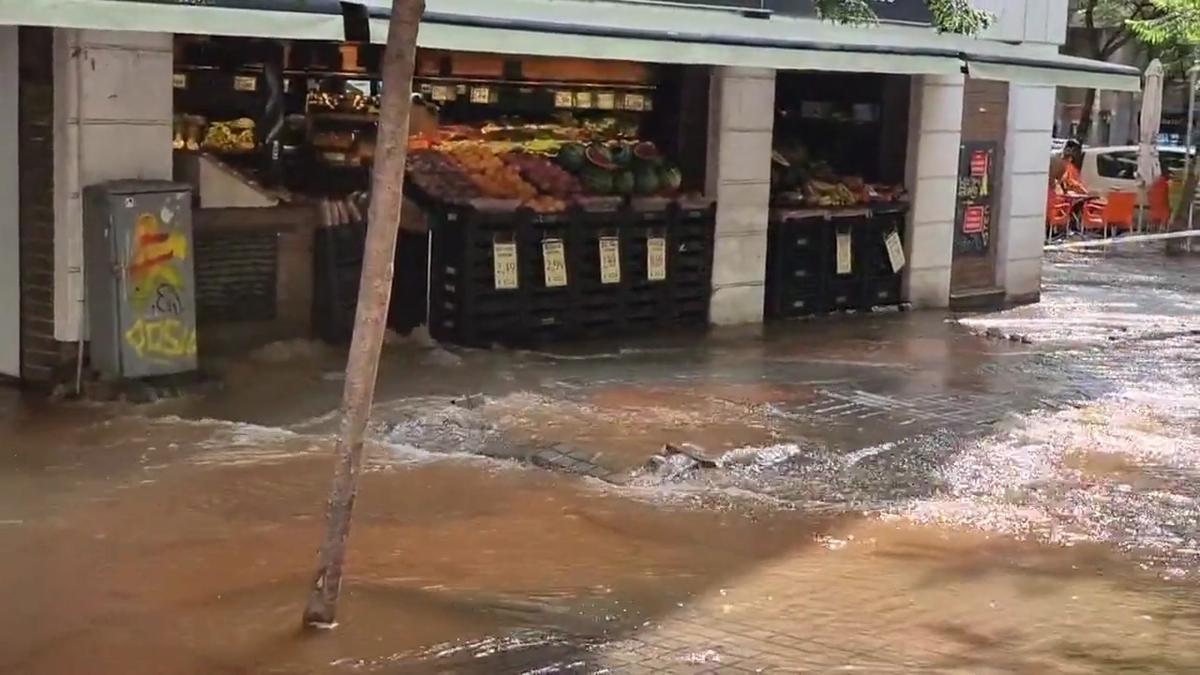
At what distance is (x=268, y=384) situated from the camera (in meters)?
9.81

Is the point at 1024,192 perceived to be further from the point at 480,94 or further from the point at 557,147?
→ the point at 480,94

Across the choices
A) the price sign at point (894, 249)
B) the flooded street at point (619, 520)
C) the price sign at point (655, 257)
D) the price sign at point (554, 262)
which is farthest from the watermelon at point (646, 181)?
the price sign at point (894, 249)

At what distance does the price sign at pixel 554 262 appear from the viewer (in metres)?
11.8

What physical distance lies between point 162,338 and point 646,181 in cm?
452

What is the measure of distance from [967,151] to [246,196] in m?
7.68

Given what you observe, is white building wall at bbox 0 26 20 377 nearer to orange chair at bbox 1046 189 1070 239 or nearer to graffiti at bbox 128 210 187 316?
graffiti at bbox 128 210 187 316

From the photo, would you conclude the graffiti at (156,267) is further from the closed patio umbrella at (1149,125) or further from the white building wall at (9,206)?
the closed patio umbrella at (1149,125)

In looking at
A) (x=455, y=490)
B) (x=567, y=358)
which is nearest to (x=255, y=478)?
(x=455, y=490)

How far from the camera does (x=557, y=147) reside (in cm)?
1288

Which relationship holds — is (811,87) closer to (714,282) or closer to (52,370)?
(714,282)

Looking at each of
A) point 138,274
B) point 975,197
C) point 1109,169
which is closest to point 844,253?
point 975,197

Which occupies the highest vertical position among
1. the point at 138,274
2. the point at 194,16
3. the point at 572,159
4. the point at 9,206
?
the point at 194,16

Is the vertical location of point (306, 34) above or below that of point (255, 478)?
above

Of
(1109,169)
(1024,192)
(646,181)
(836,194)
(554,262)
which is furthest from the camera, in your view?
(1109,169)
